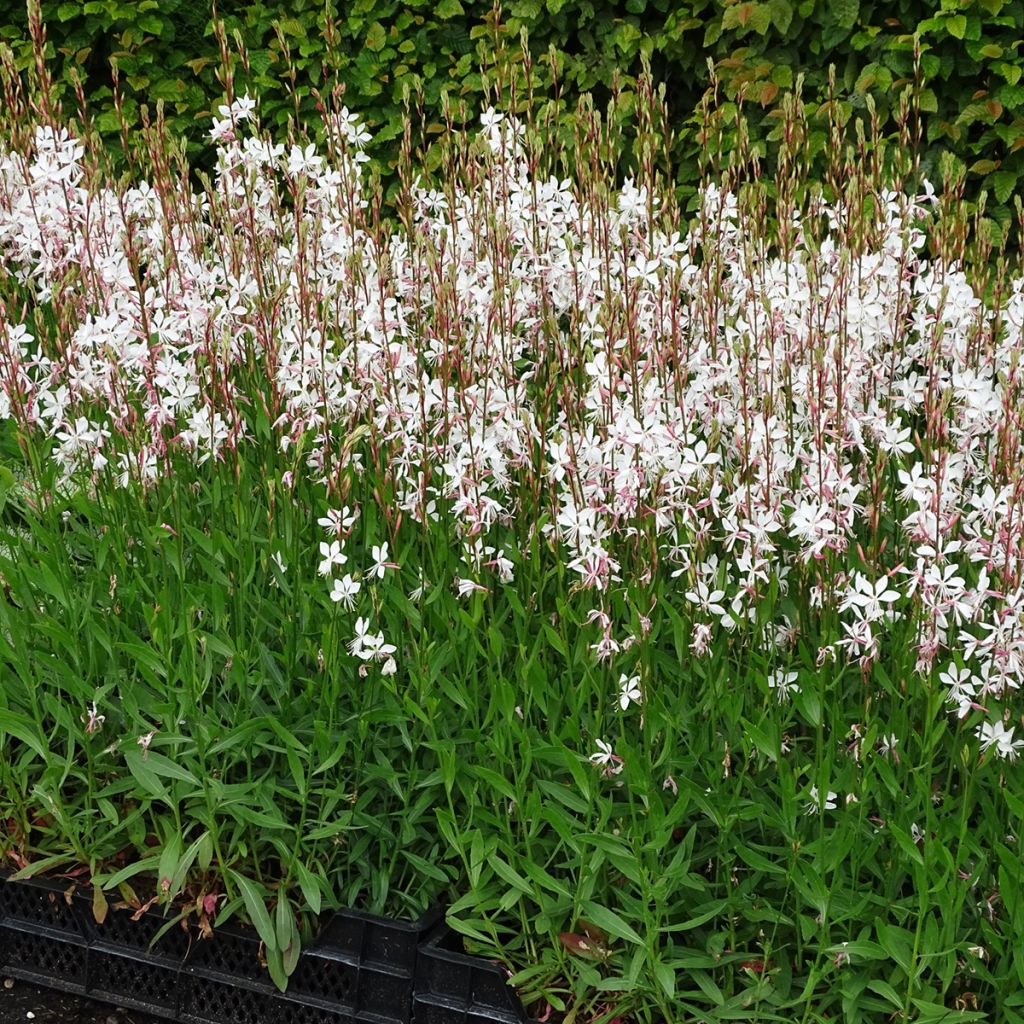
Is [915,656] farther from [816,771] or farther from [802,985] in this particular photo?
[802,985]

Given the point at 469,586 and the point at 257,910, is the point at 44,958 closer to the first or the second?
the point at 257,910

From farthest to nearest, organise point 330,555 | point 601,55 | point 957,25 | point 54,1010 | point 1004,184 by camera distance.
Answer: point 601,55 → point 1004,184 → point 957,25 → point 54,1010 → point 330,555

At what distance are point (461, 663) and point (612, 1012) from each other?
0.85 m

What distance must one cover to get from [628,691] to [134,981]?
142 cm

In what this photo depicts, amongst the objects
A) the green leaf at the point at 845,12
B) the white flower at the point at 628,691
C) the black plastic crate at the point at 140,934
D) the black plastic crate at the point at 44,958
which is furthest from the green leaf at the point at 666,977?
the green leaf at the point at 845,12

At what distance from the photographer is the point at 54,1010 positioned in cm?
348

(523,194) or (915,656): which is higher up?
(523,194)

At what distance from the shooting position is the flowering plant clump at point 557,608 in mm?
2910

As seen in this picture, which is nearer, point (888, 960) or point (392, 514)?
point (888, 960)

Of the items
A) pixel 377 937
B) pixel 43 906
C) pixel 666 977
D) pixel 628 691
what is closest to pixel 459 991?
pixel 377 937

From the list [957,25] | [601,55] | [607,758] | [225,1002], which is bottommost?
[225,1002]

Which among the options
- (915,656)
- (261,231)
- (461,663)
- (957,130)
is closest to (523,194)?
(261,231)

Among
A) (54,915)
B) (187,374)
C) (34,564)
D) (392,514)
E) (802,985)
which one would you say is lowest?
(54,915)

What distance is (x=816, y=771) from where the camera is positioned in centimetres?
292
